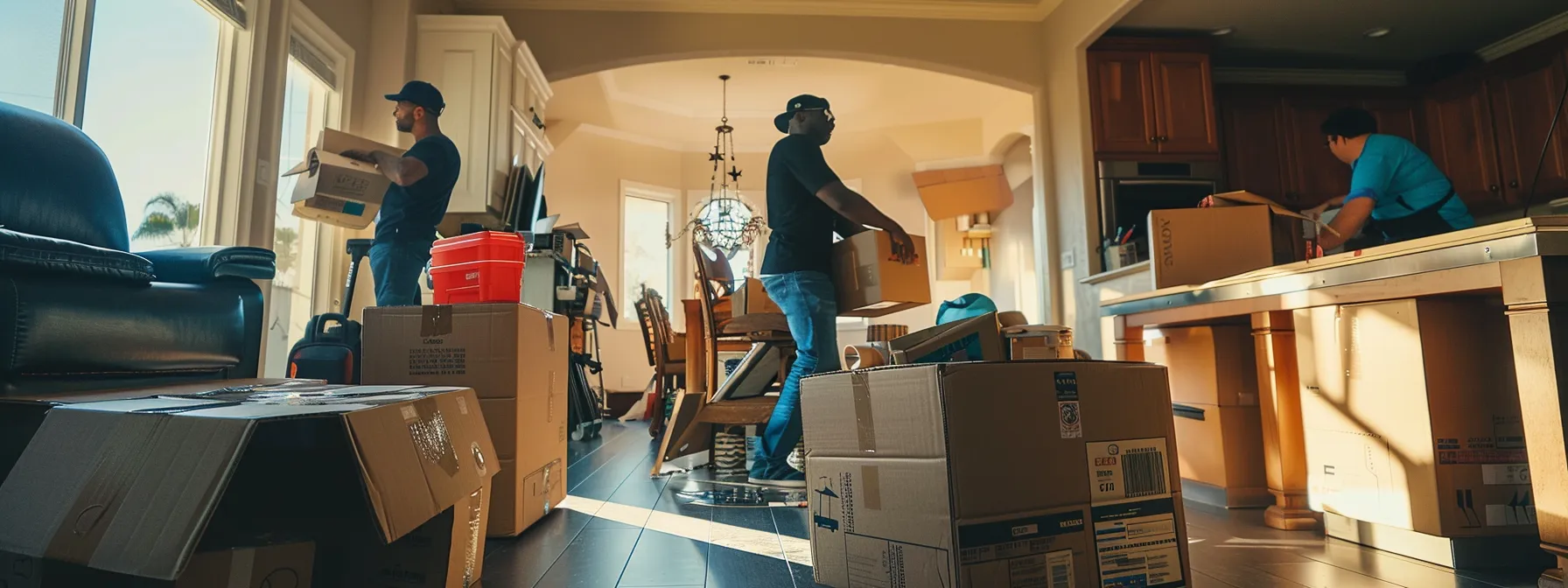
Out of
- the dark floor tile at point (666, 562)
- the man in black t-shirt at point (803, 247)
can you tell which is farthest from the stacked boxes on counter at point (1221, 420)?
the dark floor tile at point (666, 562)

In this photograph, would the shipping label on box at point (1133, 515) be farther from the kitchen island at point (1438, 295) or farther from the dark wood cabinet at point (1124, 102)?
the dark wood cabinet at point (1124, 102)

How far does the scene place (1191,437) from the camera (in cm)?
240

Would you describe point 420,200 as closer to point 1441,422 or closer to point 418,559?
point 418,559

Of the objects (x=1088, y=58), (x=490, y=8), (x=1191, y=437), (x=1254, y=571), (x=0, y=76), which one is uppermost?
(x=490, y=8)

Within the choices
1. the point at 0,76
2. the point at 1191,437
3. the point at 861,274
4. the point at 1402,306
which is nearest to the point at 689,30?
the point at 861,274

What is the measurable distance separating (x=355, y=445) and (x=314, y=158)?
249 cm

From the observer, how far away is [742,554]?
5.54 ft

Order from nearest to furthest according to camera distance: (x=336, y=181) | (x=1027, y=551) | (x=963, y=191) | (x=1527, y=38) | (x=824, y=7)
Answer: (x=1027, y=551) < (x=336, y=181) < (x=1527, y=38) < (x=824, y=7) < (x=963, y=191)

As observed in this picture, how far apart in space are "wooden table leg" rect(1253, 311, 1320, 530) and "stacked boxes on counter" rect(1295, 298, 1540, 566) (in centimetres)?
24

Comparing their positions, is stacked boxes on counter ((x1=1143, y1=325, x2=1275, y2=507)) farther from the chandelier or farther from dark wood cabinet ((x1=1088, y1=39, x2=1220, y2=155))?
the chandelier

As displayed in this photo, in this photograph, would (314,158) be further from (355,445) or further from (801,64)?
(801,64)

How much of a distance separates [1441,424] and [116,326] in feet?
8.45

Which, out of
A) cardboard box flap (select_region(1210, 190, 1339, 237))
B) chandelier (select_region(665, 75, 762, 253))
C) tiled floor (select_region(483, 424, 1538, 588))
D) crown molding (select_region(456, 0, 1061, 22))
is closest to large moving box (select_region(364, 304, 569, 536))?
tiled floor (select_region(483, 424, 1538, 588))

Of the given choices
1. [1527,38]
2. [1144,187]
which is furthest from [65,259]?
[1527,38]
